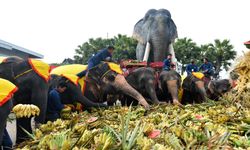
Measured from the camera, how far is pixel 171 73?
10.5 meters

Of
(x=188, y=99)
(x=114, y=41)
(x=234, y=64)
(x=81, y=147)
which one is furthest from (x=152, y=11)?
(x=114, y=41)

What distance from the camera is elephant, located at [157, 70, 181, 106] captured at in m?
10.1

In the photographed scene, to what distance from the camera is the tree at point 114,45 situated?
48344 mm

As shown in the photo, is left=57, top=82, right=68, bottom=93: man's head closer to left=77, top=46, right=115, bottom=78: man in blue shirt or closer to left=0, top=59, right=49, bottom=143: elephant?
left=0, top=59, right=49, bottom=143: elephant

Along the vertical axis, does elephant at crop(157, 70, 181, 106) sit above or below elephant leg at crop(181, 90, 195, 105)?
above

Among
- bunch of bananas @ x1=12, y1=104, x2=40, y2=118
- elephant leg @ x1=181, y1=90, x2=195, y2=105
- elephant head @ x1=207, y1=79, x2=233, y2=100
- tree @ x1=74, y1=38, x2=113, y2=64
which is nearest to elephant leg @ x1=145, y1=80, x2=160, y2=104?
elephant leg @ x1=181, y1=90, x2=195, y2=105

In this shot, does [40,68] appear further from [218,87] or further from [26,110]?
[218,87]

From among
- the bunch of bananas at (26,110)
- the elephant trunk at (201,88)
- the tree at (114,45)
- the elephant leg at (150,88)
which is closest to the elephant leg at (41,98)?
the bunch of bananas at (26,110)

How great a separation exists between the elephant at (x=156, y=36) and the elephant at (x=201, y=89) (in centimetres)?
336

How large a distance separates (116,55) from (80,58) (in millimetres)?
9388

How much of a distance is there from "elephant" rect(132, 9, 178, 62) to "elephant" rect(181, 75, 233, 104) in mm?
3357

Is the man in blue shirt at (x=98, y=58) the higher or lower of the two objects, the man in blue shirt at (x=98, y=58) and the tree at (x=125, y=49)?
the lower

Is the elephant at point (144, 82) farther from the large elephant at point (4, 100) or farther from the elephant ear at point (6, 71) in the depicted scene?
the large elephant at point (4, 100)

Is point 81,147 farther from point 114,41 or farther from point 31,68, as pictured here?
point 114,41
